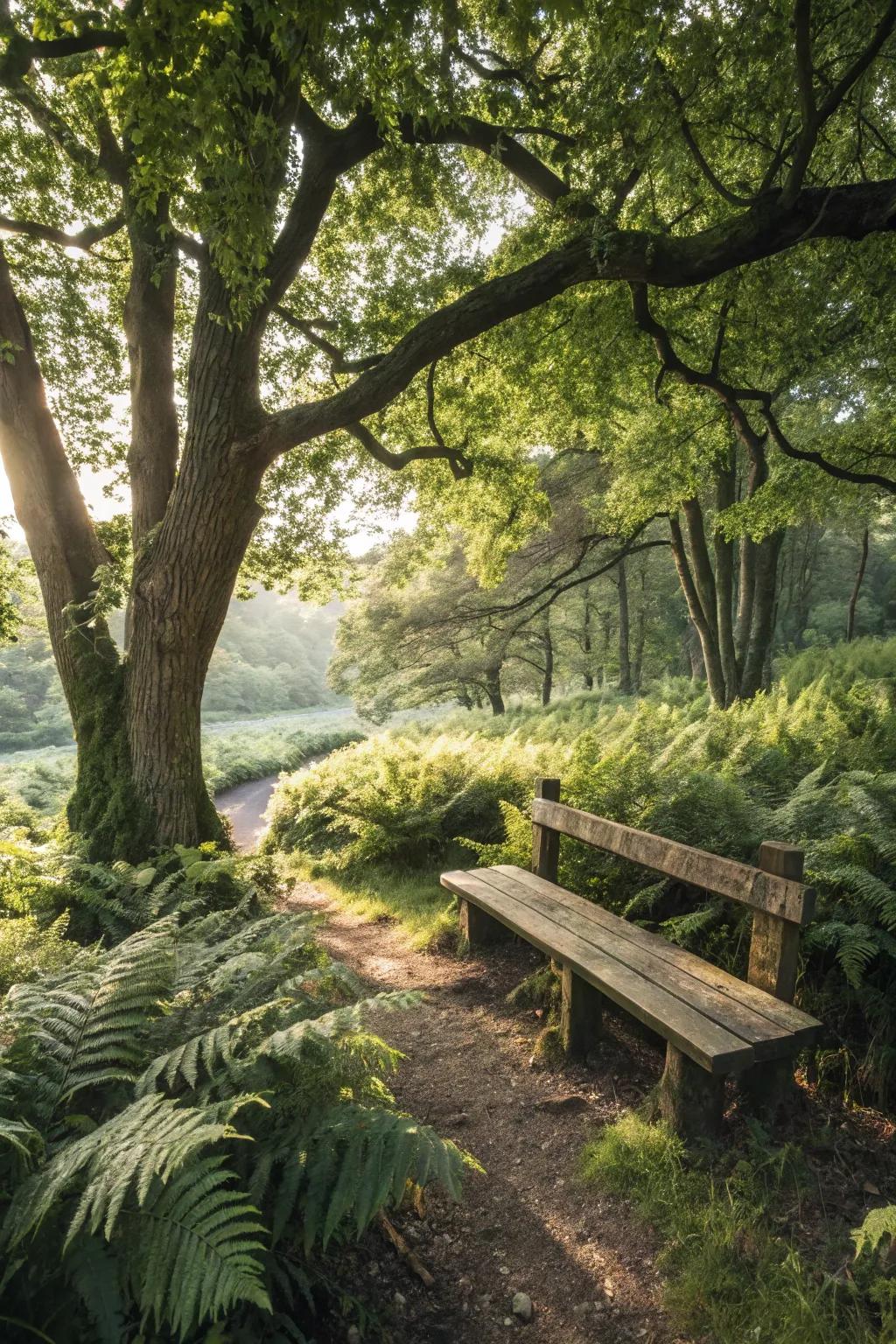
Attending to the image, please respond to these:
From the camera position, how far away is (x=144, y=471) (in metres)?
6.36

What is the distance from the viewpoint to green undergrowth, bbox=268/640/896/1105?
3.31m

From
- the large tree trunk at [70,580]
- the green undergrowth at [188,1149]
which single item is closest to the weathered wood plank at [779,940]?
the green undergrowth at [188,1149]

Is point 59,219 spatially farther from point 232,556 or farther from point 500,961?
point 500,961

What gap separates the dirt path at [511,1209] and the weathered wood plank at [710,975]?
61 cm

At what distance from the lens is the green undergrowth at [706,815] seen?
331 centimetres

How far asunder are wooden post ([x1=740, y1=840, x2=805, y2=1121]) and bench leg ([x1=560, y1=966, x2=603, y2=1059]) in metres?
0.83

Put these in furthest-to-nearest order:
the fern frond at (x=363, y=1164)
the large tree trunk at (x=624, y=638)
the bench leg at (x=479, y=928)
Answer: the large tree trunk at (x=624, y=638) < the bench leg at (x=479, y=928) < the fern frond at (x=363, y=1164)

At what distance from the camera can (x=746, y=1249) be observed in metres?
2.34

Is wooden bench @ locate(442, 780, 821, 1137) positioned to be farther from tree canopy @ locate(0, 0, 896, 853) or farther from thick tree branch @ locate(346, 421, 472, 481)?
thick tree branch @ locate(346, 421, 472, 481)

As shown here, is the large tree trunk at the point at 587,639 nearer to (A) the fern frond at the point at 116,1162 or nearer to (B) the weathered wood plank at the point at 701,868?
(B) the weathered wood plank at the point at 701,868

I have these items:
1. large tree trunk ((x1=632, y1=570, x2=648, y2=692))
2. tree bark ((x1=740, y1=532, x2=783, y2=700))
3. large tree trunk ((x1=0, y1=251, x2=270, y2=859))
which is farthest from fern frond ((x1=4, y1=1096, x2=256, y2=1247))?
large tree trunk ((x1=632, y1=570, x2=648, y2=692))

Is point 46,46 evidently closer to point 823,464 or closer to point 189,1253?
point 189,1253

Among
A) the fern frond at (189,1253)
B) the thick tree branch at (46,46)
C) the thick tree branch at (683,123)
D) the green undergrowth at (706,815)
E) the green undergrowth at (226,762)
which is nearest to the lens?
the fern frond at (189,1253)

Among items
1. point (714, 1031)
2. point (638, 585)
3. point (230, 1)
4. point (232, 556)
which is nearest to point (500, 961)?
point (714, 1031)
